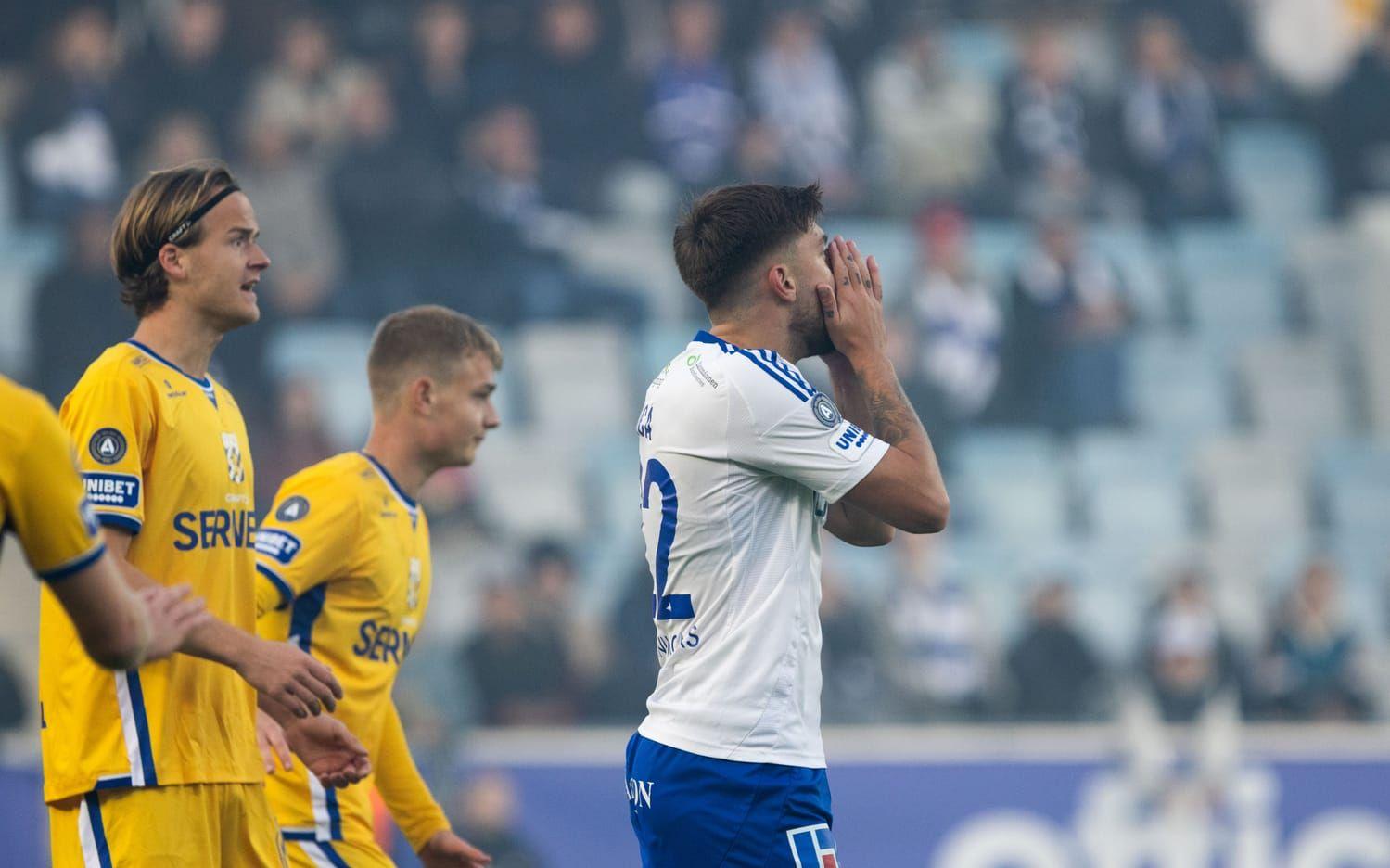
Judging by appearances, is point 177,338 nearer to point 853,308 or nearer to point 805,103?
point 853,308

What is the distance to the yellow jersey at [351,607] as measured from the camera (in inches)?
189

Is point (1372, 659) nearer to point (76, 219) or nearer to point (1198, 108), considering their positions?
point (1198, 108)

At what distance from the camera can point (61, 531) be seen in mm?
3000

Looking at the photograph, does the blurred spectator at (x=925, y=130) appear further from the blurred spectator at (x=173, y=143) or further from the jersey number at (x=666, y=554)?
the jersey number at (x=666, y=554)

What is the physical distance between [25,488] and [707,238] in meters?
1.89

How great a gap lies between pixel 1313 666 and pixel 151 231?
1004 cm

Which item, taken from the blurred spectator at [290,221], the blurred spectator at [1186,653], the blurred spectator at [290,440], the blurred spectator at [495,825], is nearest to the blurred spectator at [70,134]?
the blurred spectator at [290,221]

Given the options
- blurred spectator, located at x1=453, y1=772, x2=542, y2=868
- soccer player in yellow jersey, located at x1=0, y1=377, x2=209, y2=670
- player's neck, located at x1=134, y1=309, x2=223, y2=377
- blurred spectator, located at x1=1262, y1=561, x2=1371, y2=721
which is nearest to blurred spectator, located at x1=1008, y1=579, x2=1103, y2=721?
blurred spectator, located at x1=1262, y1=561, x2=1371, y2=721

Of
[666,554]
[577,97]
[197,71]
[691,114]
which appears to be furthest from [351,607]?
[691,114]

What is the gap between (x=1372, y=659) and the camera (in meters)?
12.6

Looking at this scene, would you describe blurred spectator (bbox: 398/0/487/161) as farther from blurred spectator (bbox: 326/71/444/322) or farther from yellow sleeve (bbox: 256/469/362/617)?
yellow sleeve (bbox: 256/469/362/617)

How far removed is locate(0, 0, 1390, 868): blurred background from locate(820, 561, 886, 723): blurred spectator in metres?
0.03

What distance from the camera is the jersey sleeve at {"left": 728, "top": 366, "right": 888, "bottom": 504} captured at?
400 cm

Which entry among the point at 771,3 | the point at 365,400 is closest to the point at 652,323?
the point at 365,400
